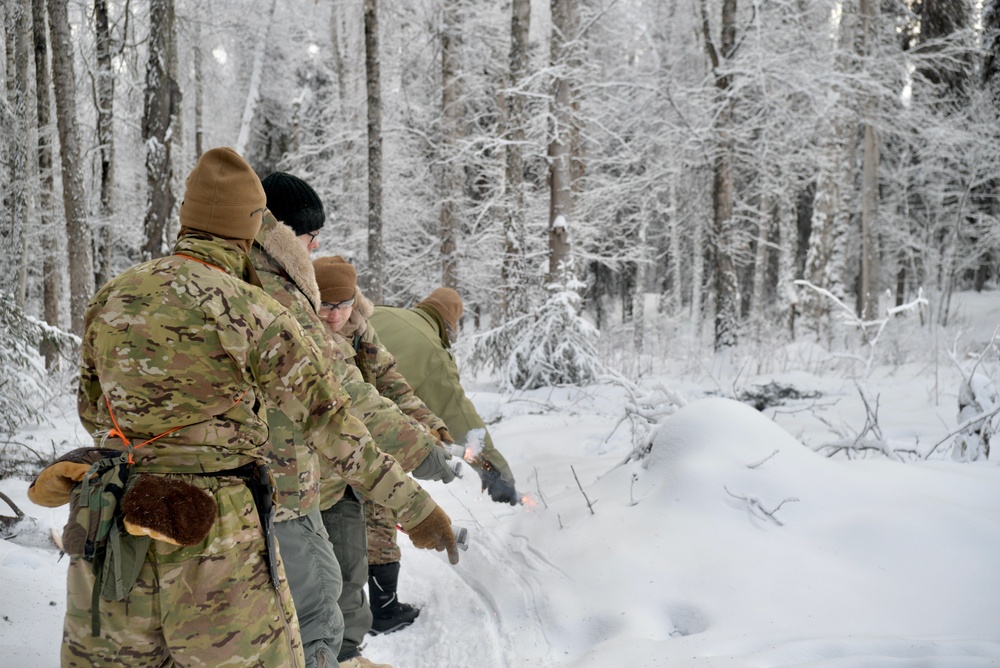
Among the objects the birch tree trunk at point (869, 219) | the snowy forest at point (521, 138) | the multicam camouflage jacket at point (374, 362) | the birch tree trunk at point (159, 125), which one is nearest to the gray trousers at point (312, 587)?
the multicam camouflage jacket at point (374, 362)

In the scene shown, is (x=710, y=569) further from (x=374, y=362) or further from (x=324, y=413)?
(x=324, y=413)

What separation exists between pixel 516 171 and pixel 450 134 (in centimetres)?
442

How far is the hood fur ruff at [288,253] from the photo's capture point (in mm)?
2213

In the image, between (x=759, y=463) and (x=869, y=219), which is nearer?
(x=759, y=463)

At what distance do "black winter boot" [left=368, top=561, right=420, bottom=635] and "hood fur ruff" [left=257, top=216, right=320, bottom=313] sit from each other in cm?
183

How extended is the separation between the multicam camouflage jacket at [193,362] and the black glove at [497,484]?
218 centimetres

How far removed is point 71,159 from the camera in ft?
27.0

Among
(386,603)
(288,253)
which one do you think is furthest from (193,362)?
(386,603)

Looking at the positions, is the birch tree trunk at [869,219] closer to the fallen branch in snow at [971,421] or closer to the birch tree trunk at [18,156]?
the fallen branch in snow at [971,421]

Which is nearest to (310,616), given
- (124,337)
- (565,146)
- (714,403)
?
(124,337)

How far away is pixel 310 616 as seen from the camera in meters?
2.12

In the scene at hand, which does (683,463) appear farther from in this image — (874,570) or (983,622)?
(983,622)

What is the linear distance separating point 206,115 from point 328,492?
23.2 metres

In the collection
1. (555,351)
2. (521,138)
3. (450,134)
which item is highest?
(450,134)
